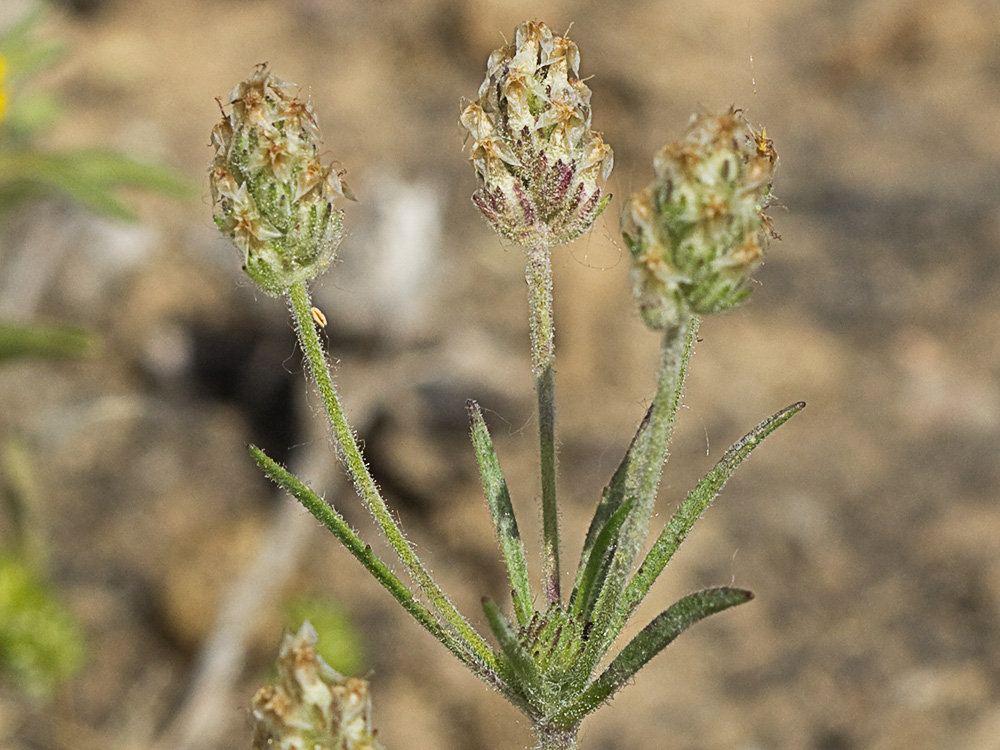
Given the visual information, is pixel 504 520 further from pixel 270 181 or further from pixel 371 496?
pixel 270 181

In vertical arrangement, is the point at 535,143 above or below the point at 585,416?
below

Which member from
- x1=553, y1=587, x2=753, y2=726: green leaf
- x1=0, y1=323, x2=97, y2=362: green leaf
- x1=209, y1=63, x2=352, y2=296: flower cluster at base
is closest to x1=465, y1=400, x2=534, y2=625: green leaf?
x1=553, y1=587, x2=753, y2=726: green leaf

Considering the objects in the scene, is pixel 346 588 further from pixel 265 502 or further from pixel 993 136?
pixel 993 136

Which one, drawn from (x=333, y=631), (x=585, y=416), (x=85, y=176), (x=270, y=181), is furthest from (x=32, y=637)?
(x=270, y=181)

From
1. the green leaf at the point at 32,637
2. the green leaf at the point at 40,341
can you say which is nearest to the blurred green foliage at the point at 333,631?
the green leaf at the point at 32,637

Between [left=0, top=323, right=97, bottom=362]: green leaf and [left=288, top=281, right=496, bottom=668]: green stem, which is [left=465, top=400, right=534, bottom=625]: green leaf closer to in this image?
[left=288, top=281, right=496, bottom=668]: green stem

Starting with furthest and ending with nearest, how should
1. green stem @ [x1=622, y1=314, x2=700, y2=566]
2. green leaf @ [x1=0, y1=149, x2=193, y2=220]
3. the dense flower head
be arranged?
1. green leaf @ [x1=0, y1=149, x2=193, y2=220]
2. the dense flower head
3. green stem @ [x1=622, y1=314, x2=700, y2=566]

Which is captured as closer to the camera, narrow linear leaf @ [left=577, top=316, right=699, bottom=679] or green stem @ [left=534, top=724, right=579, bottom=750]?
narrow linear leaf @ [left=577, top=316, right=699, bottom=679]

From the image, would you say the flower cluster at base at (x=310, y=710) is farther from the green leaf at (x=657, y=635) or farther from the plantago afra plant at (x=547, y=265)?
the green leaf at (x=657, y=635)
